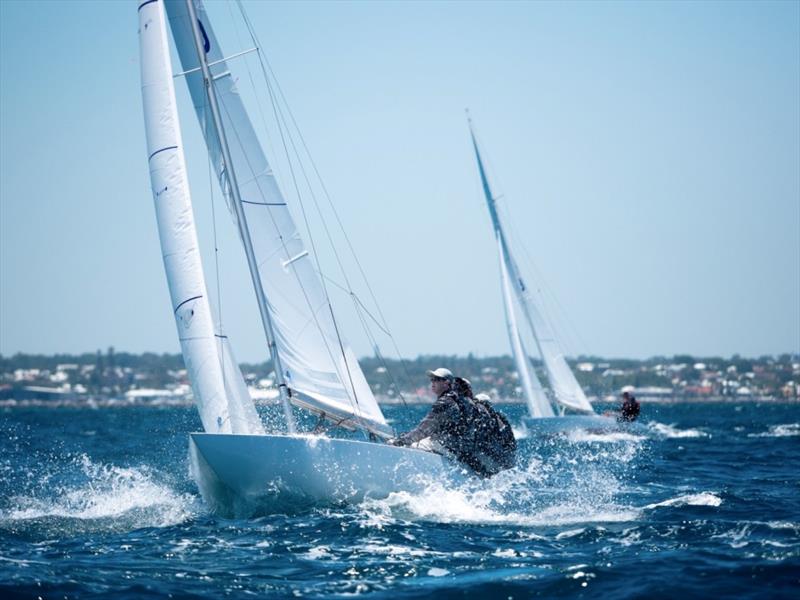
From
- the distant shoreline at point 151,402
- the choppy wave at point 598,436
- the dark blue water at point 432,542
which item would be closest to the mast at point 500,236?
the choppy wave at point 598,436

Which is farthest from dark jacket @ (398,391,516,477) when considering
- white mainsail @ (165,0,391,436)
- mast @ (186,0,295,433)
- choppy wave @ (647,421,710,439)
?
choppy wave @ (647,421,710,439)

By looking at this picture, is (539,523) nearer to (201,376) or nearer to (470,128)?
(201,376)

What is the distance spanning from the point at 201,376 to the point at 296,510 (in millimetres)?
1716

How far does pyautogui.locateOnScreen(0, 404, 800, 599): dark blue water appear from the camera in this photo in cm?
700

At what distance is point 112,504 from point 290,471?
9.51ft

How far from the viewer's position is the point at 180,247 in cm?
1062

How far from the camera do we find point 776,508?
10.5 metres

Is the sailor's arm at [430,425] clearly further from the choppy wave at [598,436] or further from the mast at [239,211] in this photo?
the choppy wave at [598,436]

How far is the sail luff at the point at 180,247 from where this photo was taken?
10.5 meters

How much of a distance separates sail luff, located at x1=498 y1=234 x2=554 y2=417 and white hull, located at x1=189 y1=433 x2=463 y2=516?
71.6ft

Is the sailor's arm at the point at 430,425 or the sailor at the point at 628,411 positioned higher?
the sailor's arm at the point at 430,425

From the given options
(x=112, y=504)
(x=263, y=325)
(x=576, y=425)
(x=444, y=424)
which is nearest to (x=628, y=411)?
(x=576, y=425)

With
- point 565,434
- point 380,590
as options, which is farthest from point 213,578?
point 565,434

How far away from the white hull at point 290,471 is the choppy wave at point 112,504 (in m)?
0.67
